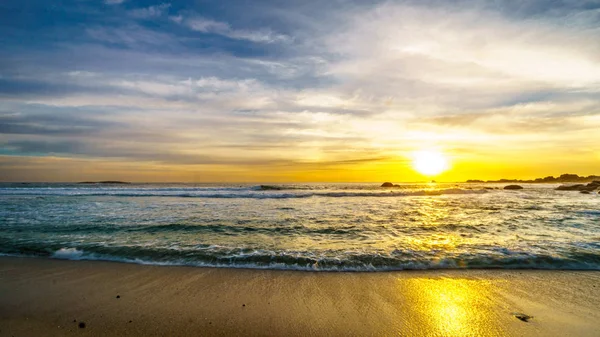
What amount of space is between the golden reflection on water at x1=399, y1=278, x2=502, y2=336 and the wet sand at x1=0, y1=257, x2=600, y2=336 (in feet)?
0.06

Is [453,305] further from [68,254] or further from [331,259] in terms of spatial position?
[68,254]

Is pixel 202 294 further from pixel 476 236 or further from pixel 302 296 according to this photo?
pixel 476 236

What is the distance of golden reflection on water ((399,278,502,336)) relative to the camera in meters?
4.09

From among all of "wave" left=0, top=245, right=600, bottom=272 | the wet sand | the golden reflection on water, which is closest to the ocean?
"wave" left=0, top=245, right=600, bottom=272

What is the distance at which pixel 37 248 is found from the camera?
340 inches

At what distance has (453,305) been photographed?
479 centimetres

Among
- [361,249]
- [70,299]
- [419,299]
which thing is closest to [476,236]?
[361,249]

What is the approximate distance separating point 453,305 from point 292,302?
2.70 meters

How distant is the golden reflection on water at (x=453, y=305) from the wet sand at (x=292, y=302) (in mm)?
17

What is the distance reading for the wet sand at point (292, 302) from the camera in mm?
4156

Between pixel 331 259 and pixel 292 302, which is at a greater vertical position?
pixel 331 259

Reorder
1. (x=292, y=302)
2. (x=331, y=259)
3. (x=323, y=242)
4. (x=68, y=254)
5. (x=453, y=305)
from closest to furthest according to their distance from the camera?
(x=453, y=305) < (x=292, y=302) < (x=331, y=259) < (x=68, y=254) < (x=323, y=242)

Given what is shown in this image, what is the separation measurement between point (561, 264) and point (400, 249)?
366cm

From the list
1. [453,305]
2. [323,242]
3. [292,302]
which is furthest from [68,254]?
[453,305]
